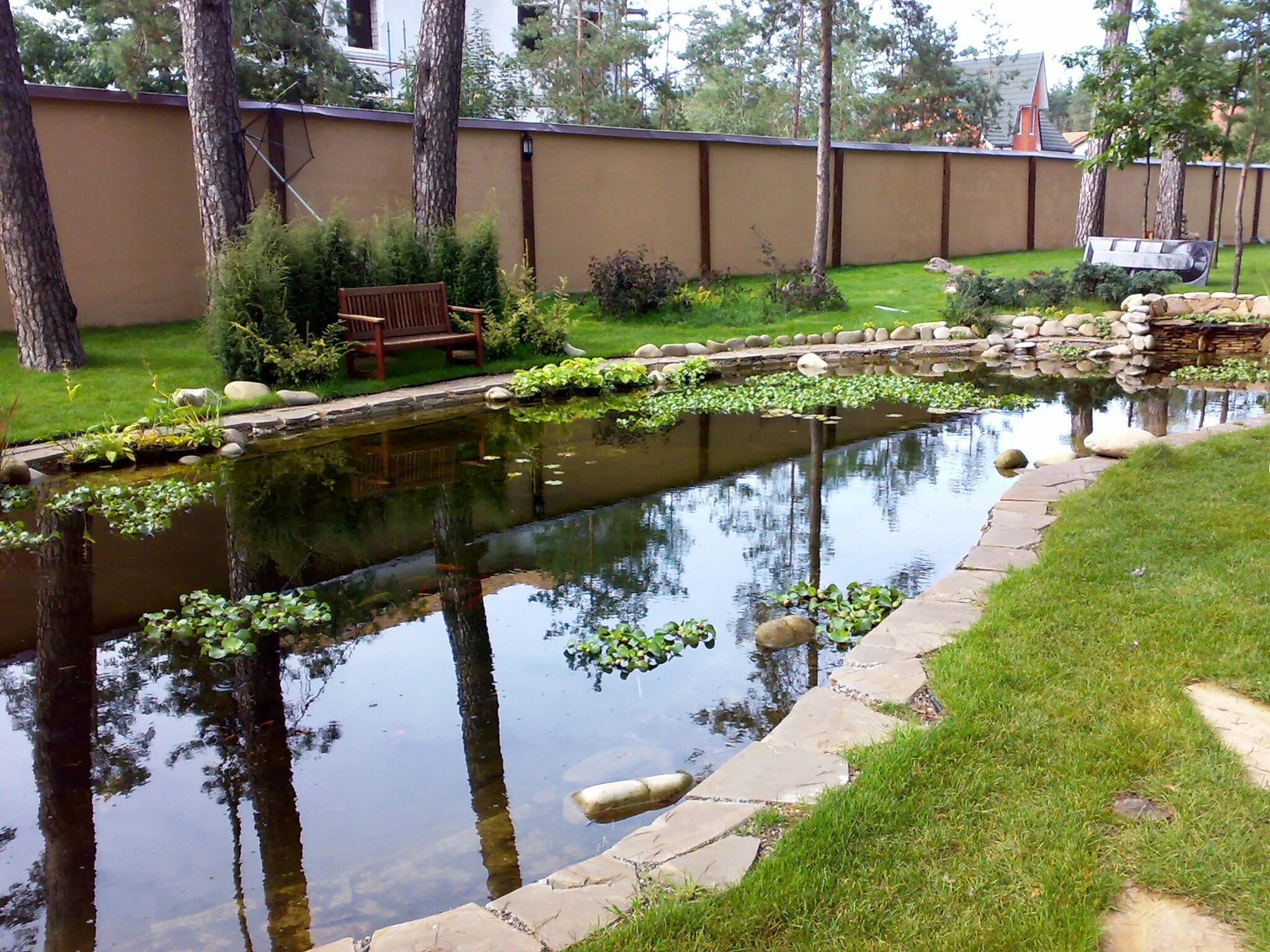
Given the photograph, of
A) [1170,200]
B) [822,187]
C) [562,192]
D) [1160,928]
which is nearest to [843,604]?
[1160,928]

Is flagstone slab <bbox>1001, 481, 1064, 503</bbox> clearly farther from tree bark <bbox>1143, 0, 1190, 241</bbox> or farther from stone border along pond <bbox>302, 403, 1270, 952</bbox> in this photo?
tree bark <bbox>1143, 0, 1190, 241</bbox>

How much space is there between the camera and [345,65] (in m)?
19.5

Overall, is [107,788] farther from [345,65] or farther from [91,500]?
[345,65]

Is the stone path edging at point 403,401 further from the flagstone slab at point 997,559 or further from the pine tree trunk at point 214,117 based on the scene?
the flagstone slab at point 997,559

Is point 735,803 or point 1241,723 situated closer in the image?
point 735,803

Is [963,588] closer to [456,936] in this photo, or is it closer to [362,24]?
[456,936]

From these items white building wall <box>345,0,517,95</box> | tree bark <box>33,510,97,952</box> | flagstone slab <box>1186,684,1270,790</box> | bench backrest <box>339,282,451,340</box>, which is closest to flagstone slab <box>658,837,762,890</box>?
flagstone slab <box>1186,684,1270,790</box>

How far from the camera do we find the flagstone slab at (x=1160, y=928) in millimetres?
2277

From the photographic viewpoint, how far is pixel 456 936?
2432 millimetres

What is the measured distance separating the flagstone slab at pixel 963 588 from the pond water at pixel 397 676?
431mm

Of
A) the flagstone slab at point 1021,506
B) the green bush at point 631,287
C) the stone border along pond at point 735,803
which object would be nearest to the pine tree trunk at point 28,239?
the green bush at point 631,287

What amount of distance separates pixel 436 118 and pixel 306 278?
259cm

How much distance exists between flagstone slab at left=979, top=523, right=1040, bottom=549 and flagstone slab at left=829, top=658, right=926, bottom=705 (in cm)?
144

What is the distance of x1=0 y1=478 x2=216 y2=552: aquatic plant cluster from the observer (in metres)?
6.05
